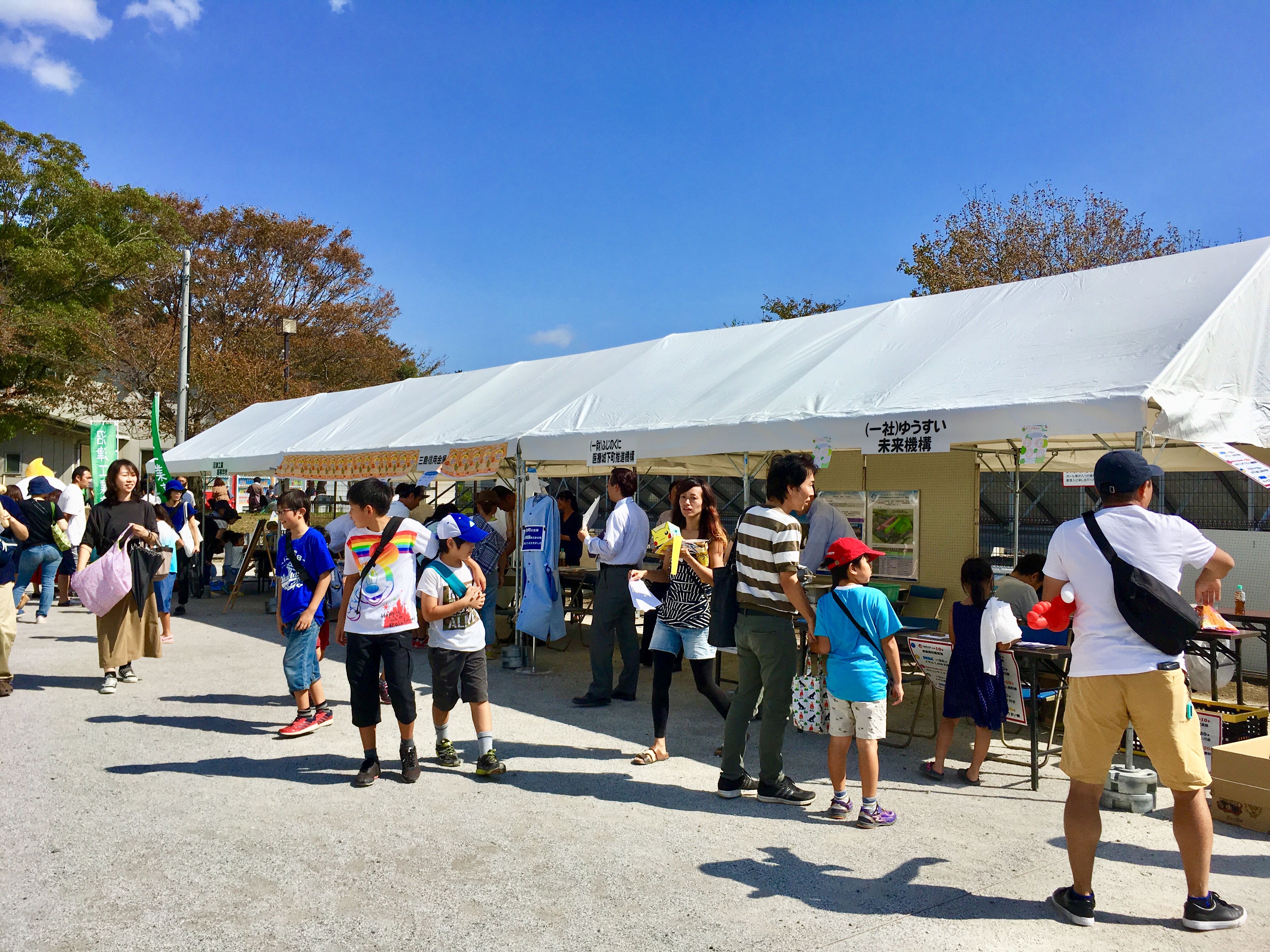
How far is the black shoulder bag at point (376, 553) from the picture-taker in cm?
516

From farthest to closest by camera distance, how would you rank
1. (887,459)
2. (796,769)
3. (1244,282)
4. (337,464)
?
(337,464)
(887,459)
(1244,282)
(796,769)

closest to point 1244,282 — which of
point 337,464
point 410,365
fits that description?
point 337,464

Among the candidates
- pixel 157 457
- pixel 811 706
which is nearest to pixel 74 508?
pixel 157 457

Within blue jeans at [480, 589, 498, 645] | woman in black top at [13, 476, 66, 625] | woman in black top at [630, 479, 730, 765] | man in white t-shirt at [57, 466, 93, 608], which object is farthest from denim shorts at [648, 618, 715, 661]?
man in white t-shirt at [57, 466, 93, 608]

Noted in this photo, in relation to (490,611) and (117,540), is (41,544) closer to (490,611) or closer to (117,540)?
(117,540)

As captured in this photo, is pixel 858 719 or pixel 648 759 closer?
pixel 858 719

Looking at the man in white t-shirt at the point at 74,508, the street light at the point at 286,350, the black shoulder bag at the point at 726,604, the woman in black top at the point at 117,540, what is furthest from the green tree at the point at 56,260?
the black shoulder bag at the point at 726,604

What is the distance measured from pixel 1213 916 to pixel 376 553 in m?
4.13

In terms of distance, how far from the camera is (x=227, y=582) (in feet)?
50.5

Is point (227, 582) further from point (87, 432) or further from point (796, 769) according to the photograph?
point (87, 432)

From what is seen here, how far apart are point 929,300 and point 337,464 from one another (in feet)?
24.6

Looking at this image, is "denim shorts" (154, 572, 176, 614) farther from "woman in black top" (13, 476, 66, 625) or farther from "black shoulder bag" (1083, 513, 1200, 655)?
"black shoulder bag" (1083, 513, 1200, 655)

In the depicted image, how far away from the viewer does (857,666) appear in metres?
4.53

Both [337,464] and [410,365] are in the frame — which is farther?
[410,365]
